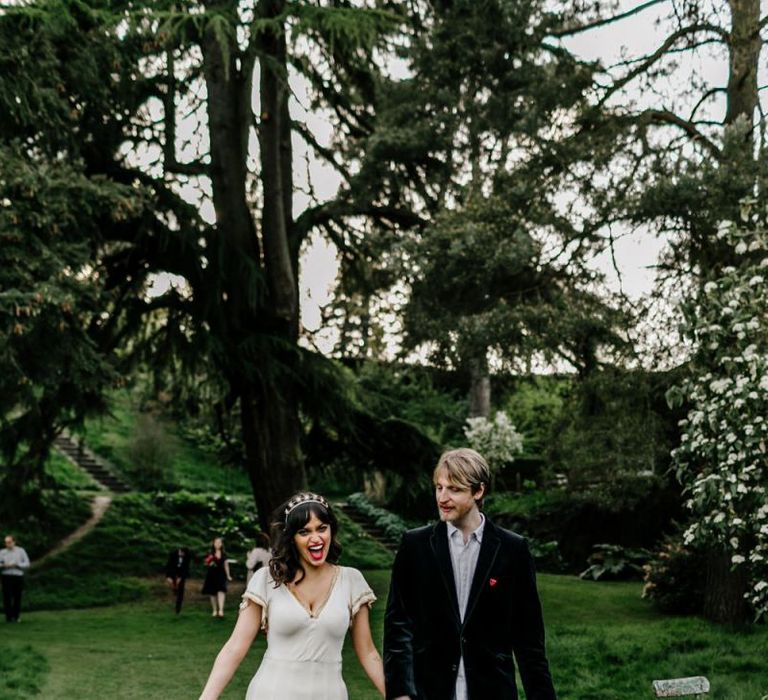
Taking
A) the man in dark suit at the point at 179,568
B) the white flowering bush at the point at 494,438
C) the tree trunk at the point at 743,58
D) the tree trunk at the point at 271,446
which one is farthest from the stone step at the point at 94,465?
the tree trunk at the point at 743,58

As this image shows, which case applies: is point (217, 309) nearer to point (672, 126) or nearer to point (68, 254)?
point (68, 254)

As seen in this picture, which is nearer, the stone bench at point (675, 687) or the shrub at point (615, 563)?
the stone bench at point (675, 687)

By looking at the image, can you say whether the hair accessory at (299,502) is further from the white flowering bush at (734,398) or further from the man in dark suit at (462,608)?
the white flowering bush at (734,398)

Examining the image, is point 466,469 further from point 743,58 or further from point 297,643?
point 743,58

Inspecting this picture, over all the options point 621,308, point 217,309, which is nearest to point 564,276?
point 621,308

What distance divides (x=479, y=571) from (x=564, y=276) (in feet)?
37.3

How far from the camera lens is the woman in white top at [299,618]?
4266mm

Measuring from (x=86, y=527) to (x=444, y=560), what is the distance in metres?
26.7

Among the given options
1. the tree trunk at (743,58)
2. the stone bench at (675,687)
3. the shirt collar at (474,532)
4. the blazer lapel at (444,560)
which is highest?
the tree trunk at (743,58)

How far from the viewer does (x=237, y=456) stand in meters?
19.2

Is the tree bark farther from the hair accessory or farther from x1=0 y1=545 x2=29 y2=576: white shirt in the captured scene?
the hair accessory

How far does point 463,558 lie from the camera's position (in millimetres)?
4082

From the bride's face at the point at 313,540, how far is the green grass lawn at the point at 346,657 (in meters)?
7.12

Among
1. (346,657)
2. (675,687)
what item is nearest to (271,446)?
(346,657)
